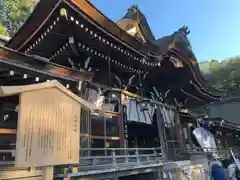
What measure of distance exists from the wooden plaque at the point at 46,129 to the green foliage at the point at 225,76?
38.1 metres

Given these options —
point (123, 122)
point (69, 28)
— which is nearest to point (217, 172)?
point (123, 122)

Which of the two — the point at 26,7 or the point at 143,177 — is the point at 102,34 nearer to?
the point at 143,177

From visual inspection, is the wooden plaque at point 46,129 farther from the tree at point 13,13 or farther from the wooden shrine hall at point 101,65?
the tree at point 13,13

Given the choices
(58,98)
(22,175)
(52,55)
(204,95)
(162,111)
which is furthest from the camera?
(204,95)

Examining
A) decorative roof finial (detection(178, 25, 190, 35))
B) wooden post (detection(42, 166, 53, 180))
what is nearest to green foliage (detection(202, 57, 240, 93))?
decorative roof finial (detection(178, 25, 190, 35))

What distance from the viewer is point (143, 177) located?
26.6ft

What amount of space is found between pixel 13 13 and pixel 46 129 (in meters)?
20.7

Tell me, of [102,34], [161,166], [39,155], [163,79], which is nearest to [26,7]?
→ [163,79]

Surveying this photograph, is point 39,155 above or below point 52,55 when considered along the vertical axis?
below

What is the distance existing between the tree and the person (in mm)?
19216

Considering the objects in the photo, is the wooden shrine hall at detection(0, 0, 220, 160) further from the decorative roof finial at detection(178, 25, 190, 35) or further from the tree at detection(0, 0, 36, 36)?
the tree at detection(0, 0, 36, 36)

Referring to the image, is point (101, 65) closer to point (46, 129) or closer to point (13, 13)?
point (46, 129)

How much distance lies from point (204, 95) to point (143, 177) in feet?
20.8

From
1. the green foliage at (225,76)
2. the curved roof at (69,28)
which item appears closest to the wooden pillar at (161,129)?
the curved roof at (69,28)
